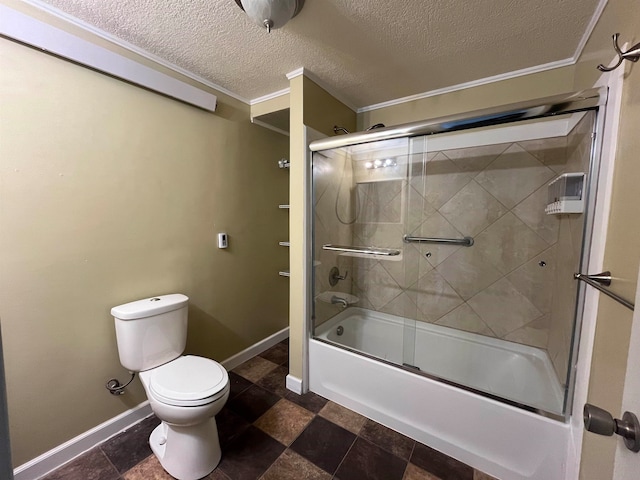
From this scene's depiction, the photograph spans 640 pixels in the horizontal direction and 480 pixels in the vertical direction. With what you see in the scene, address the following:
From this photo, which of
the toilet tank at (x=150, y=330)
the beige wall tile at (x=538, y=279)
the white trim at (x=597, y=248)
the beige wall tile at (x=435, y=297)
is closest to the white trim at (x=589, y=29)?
the white trim at (x=597, y=248)

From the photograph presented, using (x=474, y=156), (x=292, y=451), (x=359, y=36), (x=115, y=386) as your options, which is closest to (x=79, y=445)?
(x=115, y=386)

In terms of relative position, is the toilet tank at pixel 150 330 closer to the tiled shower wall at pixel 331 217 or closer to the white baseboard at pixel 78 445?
the white baseboard at pixel 78 445

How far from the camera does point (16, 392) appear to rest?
1.16m

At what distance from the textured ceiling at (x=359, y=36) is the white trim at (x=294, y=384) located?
6.89ft

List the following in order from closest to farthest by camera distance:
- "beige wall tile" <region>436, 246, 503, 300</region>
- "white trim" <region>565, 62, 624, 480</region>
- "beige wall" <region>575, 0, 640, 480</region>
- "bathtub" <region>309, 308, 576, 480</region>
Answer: "beige wall" <region>575, 0, 640, 480</region> < "white trim" <region>565, 62, 624, 480</region> < "bathtub" <region>309, 308, 576, 480</region> < "beige wall tile" <region>436, 246, 503, 300</region>

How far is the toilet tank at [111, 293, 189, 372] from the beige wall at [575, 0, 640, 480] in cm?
188

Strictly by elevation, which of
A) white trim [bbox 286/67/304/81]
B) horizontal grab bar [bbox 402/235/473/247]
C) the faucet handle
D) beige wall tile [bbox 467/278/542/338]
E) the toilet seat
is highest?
white trim [bbox 286/67/304/81]

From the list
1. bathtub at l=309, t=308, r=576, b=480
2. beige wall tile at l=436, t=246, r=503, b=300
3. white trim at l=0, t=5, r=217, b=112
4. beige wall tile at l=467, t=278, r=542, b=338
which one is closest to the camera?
white trim at l=0, t=5, r=217, b=112

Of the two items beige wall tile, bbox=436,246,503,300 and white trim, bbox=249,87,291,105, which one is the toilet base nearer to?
beige wall tile, bbox=436,246,503,300

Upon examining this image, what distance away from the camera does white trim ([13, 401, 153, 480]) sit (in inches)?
47.0

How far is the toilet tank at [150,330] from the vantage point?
4.48 feet

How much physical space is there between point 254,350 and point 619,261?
229 centimetres

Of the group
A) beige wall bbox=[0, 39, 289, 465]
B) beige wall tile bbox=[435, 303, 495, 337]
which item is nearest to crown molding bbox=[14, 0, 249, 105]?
beige wall bbox=[0, 39, 289, 465]

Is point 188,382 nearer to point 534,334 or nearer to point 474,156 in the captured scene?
point 534,334
